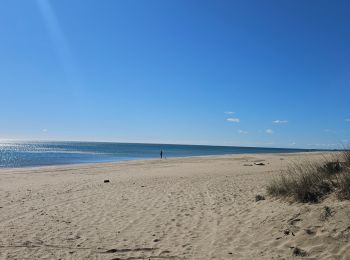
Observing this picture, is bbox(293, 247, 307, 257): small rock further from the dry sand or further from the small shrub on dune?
the small shrub on dune

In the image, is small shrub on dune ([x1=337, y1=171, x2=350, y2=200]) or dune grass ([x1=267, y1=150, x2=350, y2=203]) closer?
small shrub on dune ([x1=337, y1=171, x2=350, y2=200])

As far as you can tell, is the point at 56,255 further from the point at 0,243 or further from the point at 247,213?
the point at 247,213

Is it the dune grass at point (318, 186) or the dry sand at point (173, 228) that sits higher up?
the dune grass at point (318, 186)

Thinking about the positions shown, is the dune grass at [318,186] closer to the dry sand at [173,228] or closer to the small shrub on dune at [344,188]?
the small shrub on dune at [344,188]

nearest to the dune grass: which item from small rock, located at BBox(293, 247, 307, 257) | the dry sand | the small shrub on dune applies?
the small shrub on dune

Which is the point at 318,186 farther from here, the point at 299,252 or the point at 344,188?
the point at 299,252

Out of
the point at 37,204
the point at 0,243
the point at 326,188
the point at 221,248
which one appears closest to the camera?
the point at 221,248

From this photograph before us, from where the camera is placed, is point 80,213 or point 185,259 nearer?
point 185,259

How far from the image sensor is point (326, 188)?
841 centimetres

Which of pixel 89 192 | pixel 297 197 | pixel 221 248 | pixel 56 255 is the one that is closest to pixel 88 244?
pixel 56 255

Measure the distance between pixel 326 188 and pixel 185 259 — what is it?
430 centimetres

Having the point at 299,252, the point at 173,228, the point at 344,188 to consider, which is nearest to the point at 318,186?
the point at 344,188

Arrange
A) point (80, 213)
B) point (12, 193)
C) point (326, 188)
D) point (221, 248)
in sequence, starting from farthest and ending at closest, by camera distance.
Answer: point (12, 193) → point (80, 213) → point (326, 188) → point (221, 248)

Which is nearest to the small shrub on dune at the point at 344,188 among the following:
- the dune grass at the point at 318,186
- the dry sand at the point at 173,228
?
the dune grass at the point at 318,186
